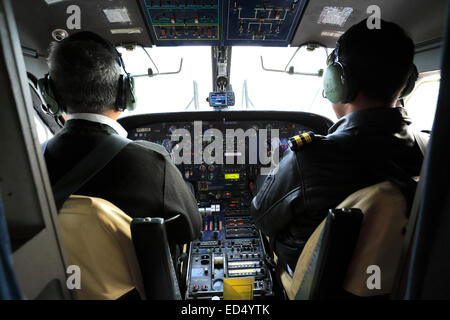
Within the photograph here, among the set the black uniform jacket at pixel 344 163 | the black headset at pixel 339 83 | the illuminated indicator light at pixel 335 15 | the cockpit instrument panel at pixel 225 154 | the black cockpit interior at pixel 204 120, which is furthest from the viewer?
the cockpit instrument panel at pixel 225 154

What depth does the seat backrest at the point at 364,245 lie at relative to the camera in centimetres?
64

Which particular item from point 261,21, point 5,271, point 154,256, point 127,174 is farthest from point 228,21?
point 5,271

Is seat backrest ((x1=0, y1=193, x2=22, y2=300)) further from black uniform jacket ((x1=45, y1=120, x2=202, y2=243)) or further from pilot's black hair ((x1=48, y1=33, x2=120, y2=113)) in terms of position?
pilot's black hair ((x1=48, y1=33, x2=120, y2=113))

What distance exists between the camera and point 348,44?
0.93 m

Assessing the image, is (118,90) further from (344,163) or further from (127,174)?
(344,163)

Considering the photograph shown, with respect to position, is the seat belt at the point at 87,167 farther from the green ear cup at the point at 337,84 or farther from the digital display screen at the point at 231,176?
the digital display screen at the point at 231,176

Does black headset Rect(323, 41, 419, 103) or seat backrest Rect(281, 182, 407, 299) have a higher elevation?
black headset Rect(323, 41, 419, 103)

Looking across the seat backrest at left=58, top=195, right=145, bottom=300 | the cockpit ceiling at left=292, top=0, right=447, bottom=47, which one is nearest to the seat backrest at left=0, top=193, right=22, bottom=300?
the seat backrest at left=58, top=195, right=145, bottom=300

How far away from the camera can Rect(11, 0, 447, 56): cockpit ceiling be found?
53.4 inches

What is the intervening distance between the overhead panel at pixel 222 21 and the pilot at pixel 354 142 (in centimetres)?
69

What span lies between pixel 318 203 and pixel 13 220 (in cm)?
85

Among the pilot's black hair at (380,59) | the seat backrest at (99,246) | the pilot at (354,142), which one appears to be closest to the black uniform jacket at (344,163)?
the pilot at (354,142)

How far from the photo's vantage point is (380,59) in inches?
34.3

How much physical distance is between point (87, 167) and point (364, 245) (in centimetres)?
95
